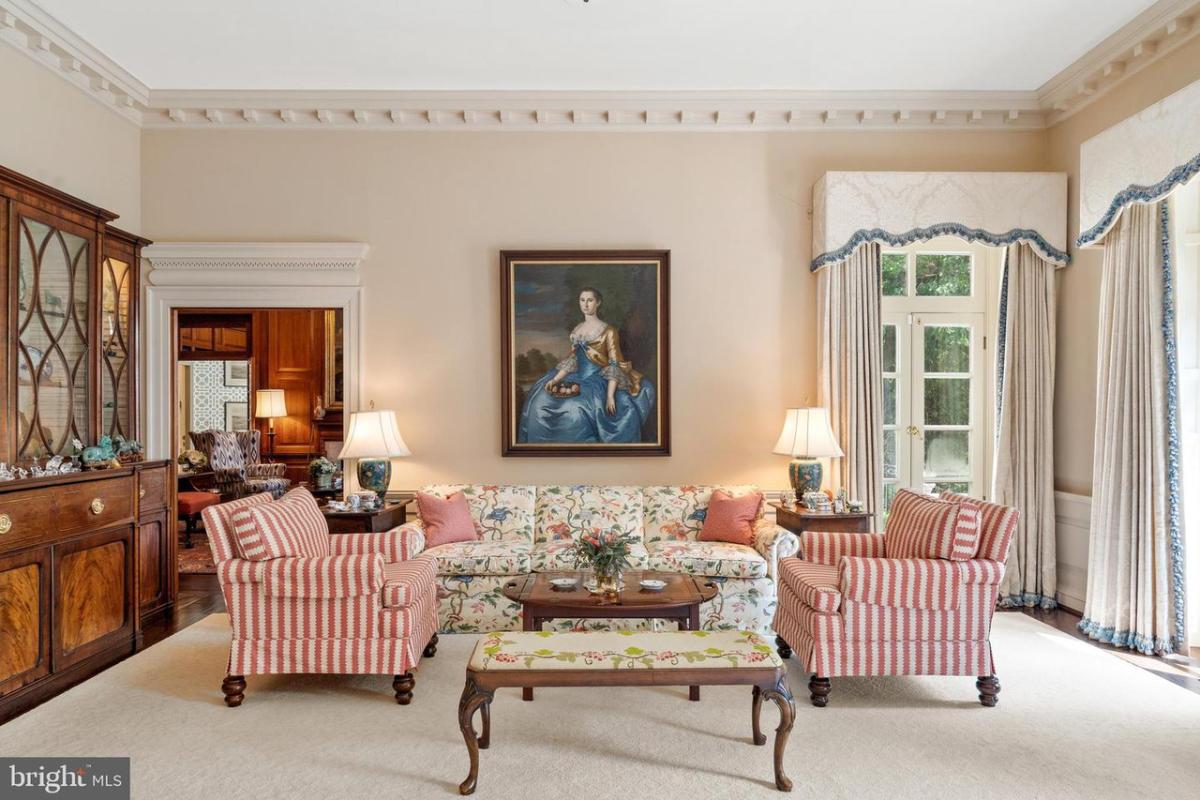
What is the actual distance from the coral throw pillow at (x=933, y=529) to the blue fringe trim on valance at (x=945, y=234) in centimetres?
203

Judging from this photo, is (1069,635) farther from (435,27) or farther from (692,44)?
(435,27)

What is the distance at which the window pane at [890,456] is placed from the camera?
6137 mm

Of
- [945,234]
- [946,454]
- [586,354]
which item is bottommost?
[946,454]

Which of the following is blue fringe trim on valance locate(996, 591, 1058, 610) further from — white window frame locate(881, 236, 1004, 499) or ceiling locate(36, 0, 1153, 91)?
ceiling locate(36, 0, 1153, 91)

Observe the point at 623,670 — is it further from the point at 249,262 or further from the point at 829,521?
the point at 249,262

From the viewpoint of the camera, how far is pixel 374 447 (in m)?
5.33

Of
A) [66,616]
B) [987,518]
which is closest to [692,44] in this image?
[987,518]

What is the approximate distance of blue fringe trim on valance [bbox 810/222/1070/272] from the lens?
5488 millimetres

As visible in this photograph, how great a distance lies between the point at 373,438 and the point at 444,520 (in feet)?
2.64

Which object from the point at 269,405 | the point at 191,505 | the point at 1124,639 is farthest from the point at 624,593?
the point at 269,405

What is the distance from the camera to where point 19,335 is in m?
4.29

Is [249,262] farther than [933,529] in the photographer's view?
Yes

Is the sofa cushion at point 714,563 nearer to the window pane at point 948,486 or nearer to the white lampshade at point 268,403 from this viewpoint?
the window pane at point 948,486

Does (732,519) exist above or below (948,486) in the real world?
below
